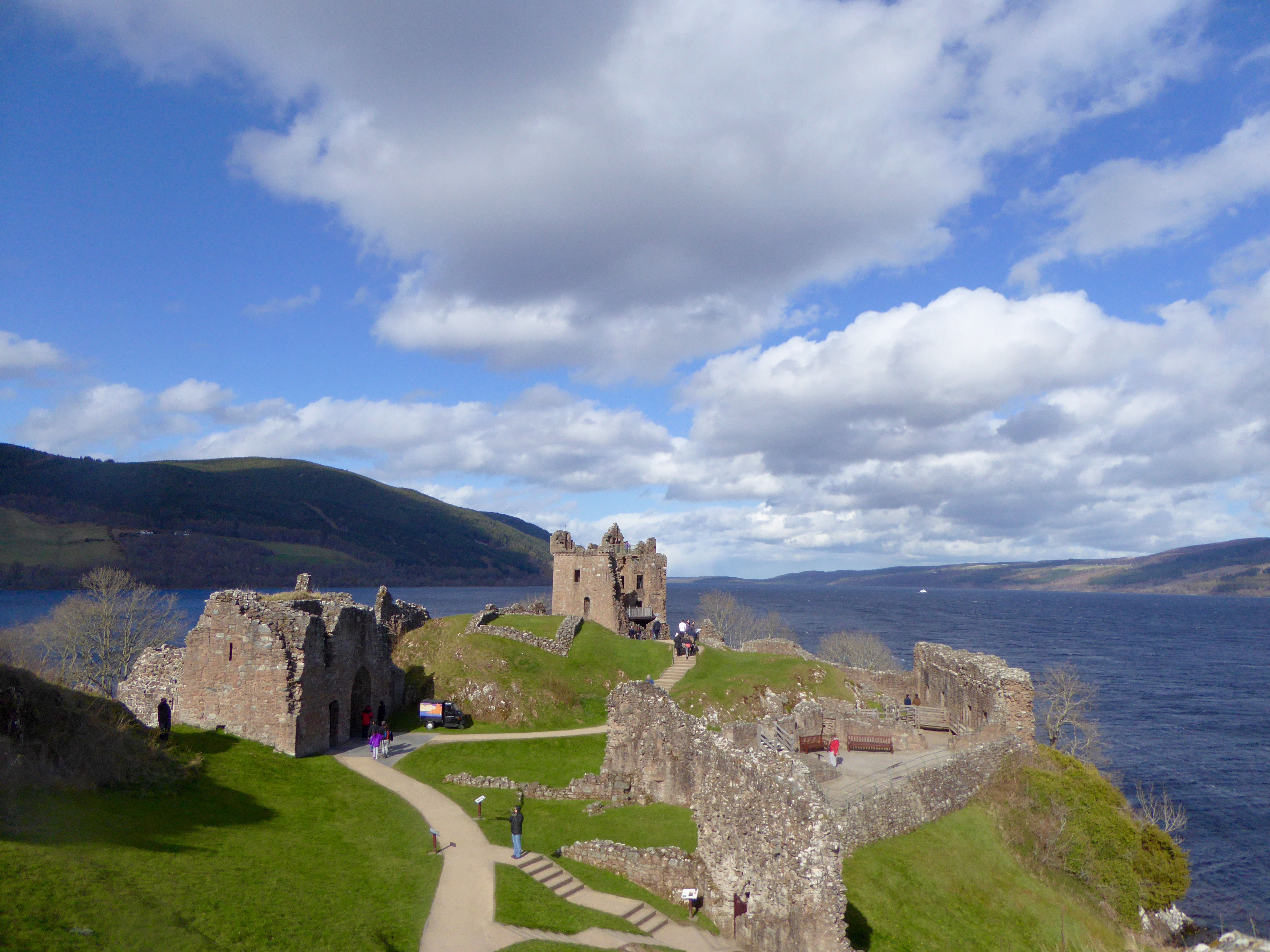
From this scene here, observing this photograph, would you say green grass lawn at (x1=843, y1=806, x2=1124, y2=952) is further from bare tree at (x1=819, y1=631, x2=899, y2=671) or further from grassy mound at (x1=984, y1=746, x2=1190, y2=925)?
bare tree at (x1=819, y1=631, x2=899, y2=671)

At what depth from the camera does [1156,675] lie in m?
86.5

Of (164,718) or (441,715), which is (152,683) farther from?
(441,715)

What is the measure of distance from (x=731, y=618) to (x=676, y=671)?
173 feet

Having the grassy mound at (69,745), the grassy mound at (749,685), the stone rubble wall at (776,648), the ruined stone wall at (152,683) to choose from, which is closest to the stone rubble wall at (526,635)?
the grassy mound at (749,685)

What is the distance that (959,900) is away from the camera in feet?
69.1

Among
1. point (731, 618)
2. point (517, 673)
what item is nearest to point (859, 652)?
point (731, 618)

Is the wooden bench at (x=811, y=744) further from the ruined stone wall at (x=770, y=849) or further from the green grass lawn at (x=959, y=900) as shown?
the ruined stone wall at (x=770, y=849)

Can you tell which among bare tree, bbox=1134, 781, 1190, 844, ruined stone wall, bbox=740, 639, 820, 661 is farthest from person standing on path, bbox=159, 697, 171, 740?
bare tree, bbox=1134, 781, 1190, 844

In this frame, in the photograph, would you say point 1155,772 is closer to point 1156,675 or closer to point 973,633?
point 1156,675

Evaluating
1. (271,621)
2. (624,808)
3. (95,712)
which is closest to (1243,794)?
(624,808)

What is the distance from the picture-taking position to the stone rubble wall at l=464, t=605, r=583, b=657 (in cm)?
4153

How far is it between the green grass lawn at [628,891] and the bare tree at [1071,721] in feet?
97.0

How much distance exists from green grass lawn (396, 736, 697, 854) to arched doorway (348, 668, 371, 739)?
4932mm

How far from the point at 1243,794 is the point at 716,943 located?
4800 cm
